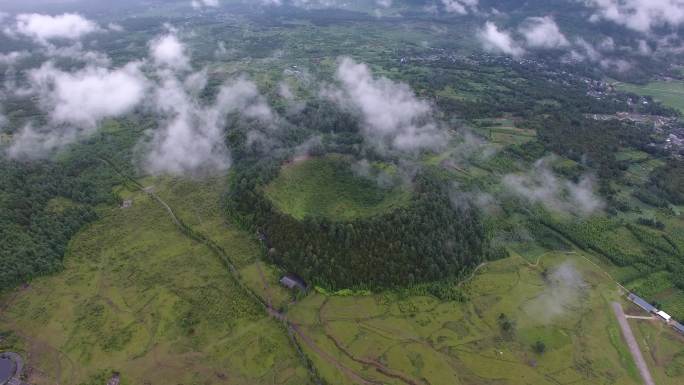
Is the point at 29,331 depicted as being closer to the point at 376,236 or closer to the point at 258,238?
the point at 258,238

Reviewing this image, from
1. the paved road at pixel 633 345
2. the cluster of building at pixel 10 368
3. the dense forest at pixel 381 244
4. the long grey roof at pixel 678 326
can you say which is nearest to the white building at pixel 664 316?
the long grey roof at pixel 678 326

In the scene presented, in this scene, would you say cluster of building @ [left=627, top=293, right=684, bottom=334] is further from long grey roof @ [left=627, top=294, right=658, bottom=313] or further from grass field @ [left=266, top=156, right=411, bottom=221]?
grass field @ [left=266, top=156, right=411, bottom=221]

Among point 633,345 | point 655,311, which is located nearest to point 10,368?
point 633,345

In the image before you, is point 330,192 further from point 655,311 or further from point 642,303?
point 655,311

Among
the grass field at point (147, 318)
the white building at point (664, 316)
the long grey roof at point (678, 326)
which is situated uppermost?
the white building at point (664, 316)

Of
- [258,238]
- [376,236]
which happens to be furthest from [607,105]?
[258,238]

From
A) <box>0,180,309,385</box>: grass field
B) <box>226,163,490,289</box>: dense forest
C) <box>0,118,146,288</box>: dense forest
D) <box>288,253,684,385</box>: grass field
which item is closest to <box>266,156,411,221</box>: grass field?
<box>226,163,490,289</box>: dense forest

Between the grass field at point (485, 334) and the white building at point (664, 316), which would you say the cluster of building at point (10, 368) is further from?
the white building at point (664, 316)
